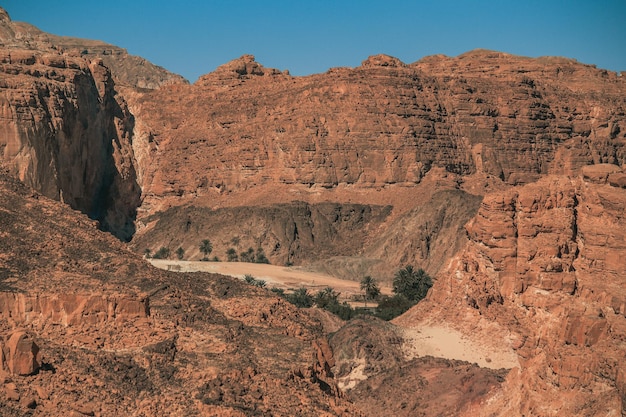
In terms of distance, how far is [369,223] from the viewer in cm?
11488

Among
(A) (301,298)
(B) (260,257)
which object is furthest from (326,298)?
(B) (260,257)

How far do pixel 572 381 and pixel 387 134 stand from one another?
87.4m

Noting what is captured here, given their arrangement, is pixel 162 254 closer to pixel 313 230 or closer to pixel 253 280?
pixel 313 230

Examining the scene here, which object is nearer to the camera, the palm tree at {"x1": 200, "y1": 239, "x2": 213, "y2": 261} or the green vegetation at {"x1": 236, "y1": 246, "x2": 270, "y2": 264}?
the green vegetation at {"x1": 236, "y1": 246, "x2": 270, "y2": 264}

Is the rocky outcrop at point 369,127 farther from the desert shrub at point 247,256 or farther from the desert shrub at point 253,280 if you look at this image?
the desert shrub at point 253,280

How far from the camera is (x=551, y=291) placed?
43.2m

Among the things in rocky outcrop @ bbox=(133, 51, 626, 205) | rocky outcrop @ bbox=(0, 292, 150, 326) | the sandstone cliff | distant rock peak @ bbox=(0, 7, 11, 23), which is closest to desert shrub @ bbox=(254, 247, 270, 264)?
the sandstone cliff

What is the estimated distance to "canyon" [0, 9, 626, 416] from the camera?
2586 centimetres

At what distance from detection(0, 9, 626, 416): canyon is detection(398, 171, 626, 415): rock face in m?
0.10

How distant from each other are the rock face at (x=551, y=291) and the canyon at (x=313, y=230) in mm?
99

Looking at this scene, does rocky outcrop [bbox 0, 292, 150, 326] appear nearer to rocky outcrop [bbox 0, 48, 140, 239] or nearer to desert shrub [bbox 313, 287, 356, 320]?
desert shrub [bbox 313, 287, 356, 320]

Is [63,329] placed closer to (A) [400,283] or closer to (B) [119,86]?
(A) [400,283]

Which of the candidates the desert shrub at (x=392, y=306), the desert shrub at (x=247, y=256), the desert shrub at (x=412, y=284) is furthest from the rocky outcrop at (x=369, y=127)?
the desert shrub at (x=392, y=306)

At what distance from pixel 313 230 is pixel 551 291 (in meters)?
73.1
